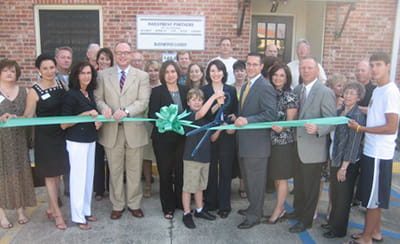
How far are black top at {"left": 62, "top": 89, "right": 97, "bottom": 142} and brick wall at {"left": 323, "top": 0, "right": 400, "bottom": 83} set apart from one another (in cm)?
586

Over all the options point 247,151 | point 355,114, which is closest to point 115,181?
point 247,151

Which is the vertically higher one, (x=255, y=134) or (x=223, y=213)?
(x=255, y=134)

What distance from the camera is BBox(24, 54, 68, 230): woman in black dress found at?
3729 mm

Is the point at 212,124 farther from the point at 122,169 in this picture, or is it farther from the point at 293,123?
the point at 122,169

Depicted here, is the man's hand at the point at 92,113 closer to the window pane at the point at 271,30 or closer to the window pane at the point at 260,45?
the window pane at the point at 260,45

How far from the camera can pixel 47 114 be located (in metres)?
3.78

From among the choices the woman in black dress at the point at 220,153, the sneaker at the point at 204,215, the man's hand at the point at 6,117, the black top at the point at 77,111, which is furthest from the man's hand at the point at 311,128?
the man's hand at the point at 6,117

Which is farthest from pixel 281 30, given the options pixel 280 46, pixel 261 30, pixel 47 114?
pixel 47 114

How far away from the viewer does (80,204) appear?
12.8ft

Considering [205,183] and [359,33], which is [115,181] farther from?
[359,33]

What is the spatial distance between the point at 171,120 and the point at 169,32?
4.10 m

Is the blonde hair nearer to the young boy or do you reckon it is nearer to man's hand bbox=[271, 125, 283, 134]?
the young boy

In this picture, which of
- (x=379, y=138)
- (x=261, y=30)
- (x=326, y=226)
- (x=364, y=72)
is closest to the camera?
(x=379, y=138)

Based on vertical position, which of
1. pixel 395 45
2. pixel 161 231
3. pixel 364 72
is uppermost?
pixel 395 45
